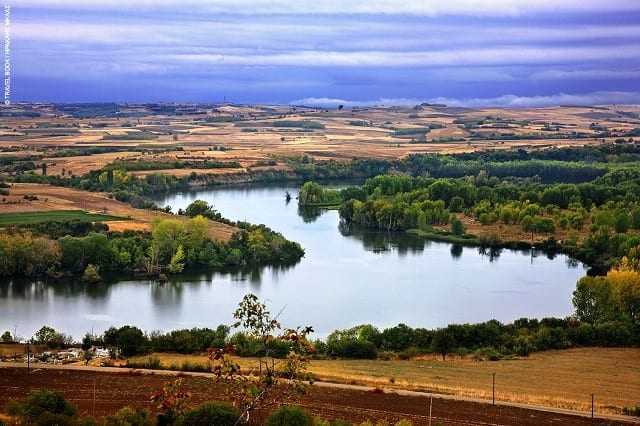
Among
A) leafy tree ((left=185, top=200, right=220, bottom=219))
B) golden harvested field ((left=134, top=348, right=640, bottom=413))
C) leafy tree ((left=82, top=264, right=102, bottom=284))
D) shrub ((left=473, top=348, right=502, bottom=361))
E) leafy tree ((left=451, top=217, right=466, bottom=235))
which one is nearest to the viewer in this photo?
golden harvested field ((left=134, top=348, right=640, bottom=413))

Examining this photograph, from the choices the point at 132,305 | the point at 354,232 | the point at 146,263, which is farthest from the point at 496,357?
the point at 354,232

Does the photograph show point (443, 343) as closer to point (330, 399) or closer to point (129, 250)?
point (330, 399)

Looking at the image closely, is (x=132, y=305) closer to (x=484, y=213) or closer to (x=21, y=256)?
(x=21, y=256)

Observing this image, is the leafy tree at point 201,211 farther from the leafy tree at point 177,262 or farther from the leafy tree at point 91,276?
the leafy tree at point 91,276

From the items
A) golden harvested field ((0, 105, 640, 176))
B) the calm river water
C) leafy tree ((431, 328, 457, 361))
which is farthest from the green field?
leafy tree ((431, 328, 457, 361))

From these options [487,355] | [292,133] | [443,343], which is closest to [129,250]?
[443,343]

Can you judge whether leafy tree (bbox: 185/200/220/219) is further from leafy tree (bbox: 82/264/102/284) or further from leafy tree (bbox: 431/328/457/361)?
leafy tree (bbox: 431/328/457/361)

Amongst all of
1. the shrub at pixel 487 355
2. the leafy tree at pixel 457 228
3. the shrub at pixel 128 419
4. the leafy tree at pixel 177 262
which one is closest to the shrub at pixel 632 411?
the shrub at pixel 487 355
